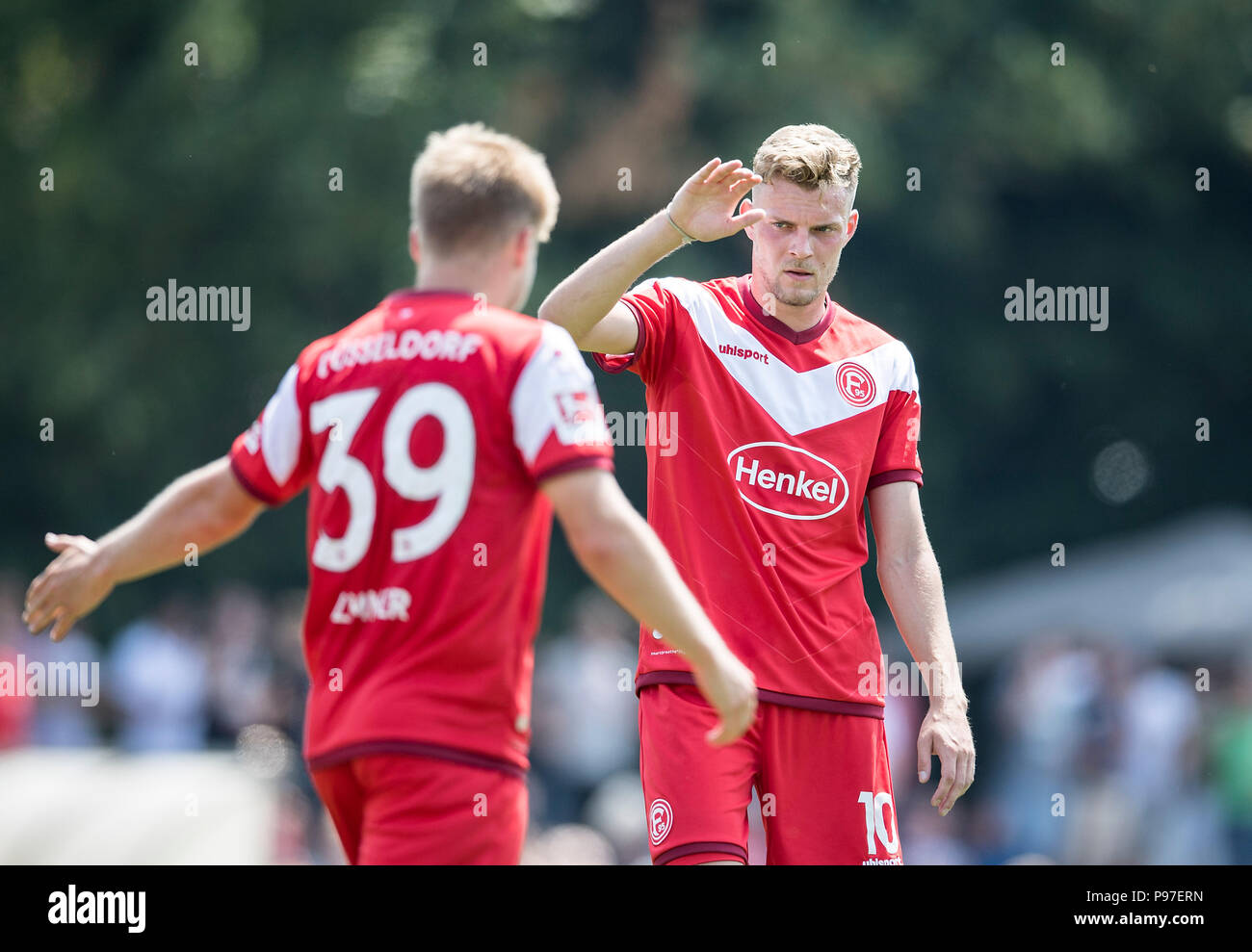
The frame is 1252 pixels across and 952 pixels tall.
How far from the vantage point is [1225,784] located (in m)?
11.5

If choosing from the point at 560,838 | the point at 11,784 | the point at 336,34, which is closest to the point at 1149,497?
the point at 336,34

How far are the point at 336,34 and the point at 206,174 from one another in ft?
7.43

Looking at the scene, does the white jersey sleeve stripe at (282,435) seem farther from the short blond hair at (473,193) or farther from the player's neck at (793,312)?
the player's neck at (793,312)

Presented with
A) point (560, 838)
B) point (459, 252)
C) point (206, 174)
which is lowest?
point (560, 838)

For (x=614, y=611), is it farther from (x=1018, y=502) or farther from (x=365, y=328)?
(x=365, y=328)

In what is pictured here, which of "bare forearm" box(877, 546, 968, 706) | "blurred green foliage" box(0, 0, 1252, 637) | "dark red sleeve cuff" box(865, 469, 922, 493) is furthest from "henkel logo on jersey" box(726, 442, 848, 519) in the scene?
"blurred green foliage" box(0, 0, 1252, 637)

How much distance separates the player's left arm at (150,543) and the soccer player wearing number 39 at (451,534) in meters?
0.21

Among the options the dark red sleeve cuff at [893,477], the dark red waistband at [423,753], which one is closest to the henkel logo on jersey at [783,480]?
the dark red sleeve cuff at [893,477]

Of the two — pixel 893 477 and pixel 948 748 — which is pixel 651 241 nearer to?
pixel 893 477

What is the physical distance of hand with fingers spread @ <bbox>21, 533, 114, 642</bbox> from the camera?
4281 millimetres

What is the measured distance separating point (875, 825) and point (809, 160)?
2242 millimetres

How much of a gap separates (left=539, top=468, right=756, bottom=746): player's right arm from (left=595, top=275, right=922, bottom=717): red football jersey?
1327 millimetres

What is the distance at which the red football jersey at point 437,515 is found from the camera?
3914 mm

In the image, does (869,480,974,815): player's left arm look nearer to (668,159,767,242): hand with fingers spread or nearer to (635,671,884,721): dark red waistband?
(635,671,884,721): dark red waistband
